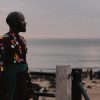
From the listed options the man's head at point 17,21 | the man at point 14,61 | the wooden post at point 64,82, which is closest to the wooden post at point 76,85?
the wooden post at point 64,82

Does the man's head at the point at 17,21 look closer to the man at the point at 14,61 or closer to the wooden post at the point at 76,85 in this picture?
the man at the point at 14,61

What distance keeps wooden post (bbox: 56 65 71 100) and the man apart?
3.53 ft

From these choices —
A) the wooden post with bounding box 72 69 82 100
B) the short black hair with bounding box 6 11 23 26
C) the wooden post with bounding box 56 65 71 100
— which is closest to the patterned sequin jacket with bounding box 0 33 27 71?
the short black hair with bounding box 6 11 23 26

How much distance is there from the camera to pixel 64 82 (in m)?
6.00

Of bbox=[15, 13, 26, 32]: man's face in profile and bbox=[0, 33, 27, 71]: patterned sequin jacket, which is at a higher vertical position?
bbox=[15, 13, 26, 32]: man's face in profile

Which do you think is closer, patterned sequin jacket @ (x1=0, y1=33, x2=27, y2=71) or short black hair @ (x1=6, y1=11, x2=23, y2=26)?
patterned sequin jacket @ (x1=0, y1=33, x2=27, y2=71)

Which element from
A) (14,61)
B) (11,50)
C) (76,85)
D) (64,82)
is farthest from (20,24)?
(64,82)

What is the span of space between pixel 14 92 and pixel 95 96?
13194mm

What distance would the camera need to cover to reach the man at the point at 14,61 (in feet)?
15.7

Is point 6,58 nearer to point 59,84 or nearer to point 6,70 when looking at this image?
point 6,70

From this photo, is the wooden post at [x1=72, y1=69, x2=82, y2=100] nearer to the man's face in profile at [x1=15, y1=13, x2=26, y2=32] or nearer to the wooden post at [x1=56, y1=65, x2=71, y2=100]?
the wooden post at [x1=56, y1=65, x2=71, y2=100]

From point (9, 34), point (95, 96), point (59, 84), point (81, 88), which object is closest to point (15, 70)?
point (9, 34)

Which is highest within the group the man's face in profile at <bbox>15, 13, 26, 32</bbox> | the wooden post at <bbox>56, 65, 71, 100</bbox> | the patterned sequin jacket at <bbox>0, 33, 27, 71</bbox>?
the man's face in profile at <bbox>15, 13, 26, 32</bbox>

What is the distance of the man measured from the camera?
4.77 m
